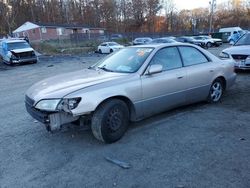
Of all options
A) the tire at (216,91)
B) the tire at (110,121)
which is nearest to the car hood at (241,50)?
the tire at (216,91)

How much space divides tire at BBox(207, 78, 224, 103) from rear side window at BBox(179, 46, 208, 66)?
62cm

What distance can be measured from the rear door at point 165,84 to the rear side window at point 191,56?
0.17 m

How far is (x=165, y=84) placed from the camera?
15.1 feet

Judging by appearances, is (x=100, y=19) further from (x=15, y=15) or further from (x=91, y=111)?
(x=91, y=111)

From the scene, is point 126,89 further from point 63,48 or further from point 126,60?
point 63,48

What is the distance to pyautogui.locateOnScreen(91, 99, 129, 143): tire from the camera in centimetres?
382

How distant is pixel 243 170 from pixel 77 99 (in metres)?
2.37

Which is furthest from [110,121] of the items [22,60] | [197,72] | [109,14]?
[109,14]

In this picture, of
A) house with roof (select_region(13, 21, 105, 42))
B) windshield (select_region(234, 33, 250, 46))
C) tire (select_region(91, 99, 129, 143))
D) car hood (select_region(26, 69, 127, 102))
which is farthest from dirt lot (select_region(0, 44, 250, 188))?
house with roof (select_region(13, 21, 105, 42))

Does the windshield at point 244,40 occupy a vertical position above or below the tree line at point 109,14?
below

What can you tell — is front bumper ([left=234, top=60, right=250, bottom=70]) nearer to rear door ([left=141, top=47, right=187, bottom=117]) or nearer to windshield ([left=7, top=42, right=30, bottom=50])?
rear door ([left=141, top=47, right=187, bottom=117])

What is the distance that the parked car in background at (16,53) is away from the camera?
19.2 m

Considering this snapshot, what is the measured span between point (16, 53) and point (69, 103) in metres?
17.6

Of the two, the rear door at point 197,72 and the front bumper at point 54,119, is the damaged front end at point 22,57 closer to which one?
the rear door at point 197,72
